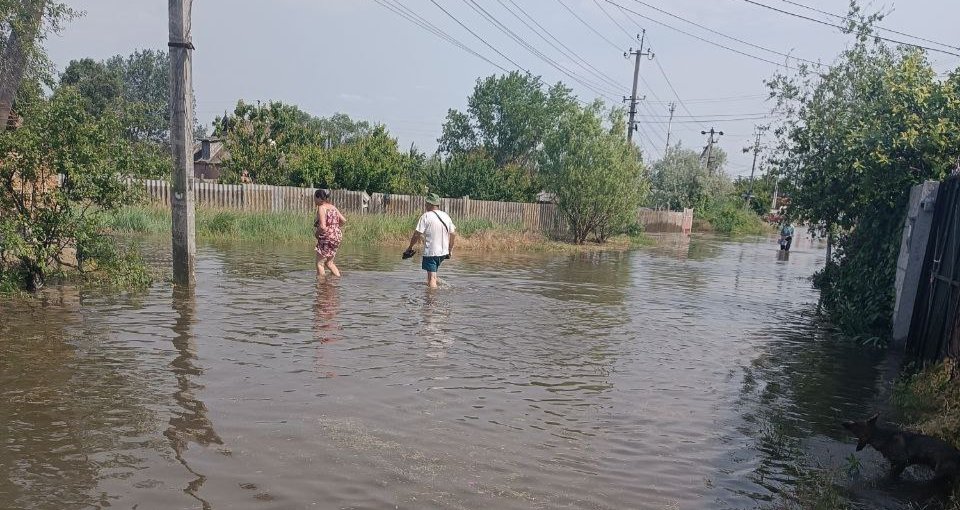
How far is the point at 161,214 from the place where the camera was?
22141mm

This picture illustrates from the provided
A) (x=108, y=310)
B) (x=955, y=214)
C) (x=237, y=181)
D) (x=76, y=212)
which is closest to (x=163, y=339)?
(x=108, y=310)

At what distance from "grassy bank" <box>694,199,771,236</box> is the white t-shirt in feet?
161

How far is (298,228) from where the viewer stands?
22719 millimetres

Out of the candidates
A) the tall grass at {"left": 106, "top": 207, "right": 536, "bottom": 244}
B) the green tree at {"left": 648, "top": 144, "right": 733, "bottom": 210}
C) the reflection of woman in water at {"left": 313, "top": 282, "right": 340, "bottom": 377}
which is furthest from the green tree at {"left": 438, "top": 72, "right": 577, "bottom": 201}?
the reflection of woman in water at {"left": 313, "top": 282, "right": 340, "bottom": 377}

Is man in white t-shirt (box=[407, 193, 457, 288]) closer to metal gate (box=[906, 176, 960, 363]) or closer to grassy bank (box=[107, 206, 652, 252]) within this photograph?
metal gate (box=[906, 176, 960, 363])

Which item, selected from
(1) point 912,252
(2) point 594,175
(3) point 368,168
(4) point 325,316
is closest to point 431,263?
(4) point 325,316

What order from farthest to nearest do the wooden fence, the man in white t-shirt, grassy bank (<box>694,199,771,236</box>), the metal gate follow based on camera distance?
grassy bank (<box>694,199,771,236</box>)
the wooden fence
the man in white t-shirt
the metal gate

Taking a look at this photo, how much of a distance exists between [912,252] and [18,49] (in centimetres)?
1641

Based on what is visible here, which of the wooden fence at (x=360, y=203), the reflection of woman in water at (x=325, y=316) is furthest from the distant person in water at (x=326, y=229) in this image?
the wooden fence at (x=360, y=203)

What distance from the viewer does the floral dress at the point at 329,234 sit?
44.0 feet

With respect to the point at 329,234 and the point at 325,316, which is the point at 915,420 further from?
the point at 329,234

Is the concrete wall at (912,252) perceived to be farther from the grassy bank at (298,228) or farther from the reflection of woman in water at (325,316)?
the grassy bank at (298,228)

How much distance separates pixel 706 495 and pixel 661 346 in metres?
5.03

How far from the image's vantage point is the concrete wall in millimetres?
8977
